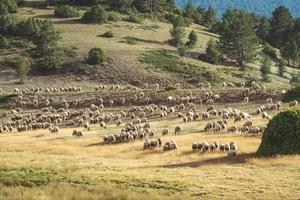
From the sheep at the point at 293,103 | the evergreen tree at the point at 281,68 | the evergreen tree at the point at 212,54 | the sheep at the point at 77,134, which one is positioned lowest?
the sheep at the point at 77,134

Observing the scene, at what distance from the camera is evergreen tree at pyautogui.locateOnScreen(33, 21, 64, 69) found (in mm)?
123438

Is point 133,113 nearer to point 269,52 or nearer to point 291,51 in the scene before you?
point 291,51

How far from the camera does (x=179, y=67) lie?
12838 cm

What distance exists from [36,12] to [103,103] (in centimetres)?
8286

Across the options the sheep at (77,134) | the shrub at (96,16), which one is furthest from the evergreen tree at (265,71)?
the sheep at (77,134)

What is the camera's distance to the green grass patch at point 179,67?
123438 mm

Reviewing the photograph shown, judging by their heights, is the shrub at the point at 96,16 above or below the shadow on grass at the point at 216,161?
above

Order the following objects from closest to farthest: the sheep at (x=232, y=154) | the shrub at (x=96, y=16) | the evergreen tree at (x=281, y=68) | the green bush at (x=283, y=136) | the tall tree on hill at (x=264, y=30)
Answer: the green bush at (x=283, y=136), the sheep at (x=232, y=154), the evergreen tree at (x=281, y=68), the shrub at (x=96, y=16), the tall tree on hill at (x=264, y=30)

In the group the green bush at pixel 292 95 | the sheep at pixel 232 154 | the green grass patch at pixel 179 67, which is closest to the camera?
the sheep at pixel 232 154

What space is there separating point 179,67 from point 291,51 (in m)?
39.7

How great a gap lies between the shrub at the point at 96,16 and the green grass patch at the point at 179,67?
75.8ft

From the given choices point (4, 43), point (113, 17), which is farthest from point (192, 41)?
point (4, 43)

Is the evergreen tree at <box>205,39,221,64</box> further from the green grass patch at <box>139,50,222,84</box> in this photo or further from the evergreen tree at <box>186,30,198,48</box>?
the green grass patch at <box>139,50,222,84</box>

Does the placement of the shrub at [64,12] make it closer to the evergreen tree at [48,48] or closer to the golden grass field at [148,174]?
the evergreen tree at [48,48]
